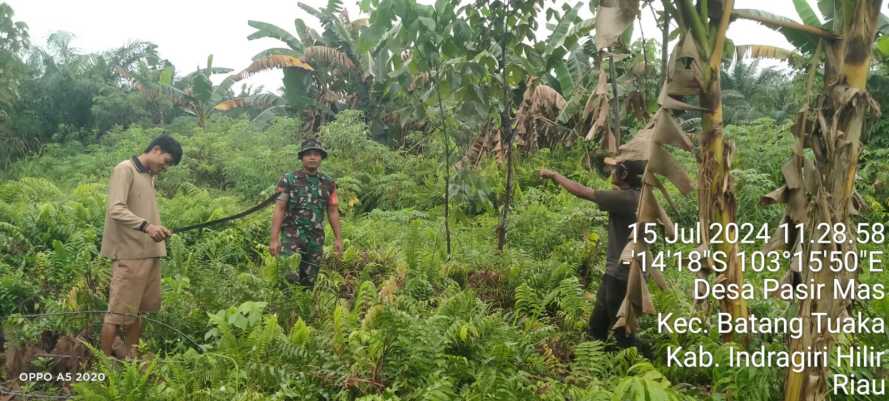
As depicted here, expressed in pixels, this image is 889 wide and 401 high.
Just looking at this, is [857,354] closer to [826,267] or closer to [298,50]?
[826,267]

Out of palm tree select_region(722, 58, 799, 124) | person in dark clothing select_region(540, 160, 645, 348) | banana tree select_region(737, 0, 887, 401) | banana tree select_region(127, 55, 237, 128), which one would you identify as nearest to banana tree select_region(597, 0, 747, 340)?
banana tree select_region(737, 0, 887, 401)

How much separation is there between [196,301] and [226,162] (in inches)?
303

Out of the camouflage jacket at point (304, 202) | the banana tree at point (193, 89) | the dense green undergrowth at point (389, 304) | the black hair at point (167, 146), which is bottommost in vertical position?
the dense green undergrowth at point (389, 304)

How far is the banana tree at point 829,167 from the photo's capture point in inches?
130

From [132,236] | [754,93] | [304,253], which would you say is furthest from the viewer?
[754,93]

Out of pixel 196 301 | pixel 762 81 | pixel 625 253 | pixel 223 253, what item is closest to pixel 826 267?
pixel 625 253

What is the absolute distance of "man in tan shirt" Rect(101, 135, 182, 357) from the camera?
450 cm

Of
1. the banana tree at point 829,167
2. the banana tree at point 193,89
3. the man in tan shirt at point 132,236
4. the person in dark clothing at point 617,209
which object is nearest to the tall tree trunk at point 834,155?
the banana tree at point 829,167

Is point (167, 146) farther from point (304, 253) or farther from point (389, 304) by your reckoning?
point (389, 304)

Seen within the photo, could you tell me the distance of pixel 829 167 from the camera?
335 centimetres

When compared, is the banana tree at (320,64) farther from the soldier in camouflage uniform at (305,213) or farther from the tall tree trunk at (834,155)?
the tall tree trunk at (834,155)

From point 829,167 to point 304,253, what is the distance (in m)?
4.07

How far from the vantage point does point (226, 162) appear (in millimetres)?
12664

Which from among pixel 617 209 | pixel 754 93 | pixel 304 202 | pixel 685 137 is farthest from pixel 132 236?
pixel 754 93
